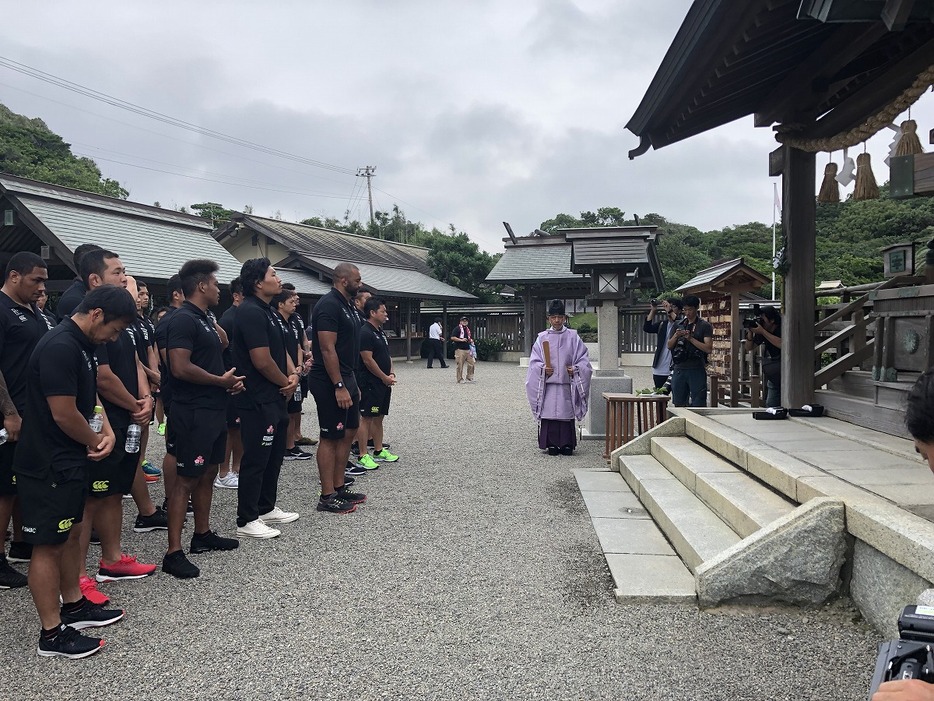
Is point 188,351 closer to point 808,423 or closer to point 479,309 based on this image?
point 808,423

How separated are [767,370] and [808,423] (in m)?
1.70

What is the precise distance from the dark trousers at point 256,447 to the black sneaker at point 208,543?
0.26 m

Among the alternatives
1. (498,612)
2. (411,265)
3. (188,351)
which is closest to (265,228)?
(411,265)

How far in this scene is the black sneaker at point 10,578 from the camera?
11.4 ft

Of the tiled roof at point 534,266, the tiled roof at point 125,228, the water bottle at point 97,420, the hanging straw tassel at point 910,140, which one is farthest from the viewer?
the tiled roof at point 534,266

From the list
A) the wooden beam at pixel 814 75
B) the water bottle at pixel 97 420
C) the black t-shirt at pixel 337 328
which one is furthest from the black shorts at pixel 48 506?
the wooden beam at pixel 814 75

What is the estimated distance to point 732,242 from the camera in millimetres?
31812

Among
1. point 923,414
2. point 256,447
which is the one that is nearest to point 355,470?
point 256,447

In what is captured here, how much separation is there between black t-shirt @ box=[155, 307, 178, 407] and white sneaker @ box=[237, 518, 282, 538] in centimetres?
99

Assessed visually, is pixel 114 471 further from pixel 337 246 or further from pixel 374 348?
pixel 337 246

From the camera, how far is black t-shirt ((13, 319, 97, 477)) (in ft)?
8.77

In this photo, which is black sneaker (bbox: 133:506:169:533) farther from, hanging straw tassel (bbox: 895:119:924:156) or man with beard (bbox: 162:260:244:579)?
hanging straw tassel (bbox: 895:119:924:156)

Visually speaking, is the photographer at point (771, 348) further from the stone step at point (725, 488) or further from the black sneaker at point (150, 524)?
the black sneaker at point (150, 524)

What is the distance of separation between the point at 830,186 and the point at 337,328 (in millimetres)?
4552
